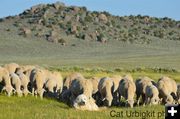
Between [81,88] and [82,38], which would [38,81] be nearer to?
[81,88]

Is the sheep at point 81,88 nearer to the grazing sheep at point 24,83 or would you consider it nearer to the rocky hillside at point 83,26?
the grazing sheep at point 24,83

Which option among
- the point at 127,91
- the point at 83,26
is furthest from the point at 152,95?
the point at 83,26

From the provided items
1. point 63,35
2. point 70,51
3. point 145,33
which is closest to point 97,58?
point 70,51

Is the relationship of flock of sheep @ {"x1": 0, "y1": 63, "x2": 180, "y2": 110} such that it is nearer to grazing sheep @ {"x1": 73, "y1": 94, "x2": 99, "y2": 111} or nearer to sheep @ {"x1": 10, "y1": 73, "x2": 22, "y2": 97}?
sheep @ {"x1": 10, "y1": 73, "x2": 22, "y2": 97}

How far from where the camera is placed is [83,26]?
13000cm

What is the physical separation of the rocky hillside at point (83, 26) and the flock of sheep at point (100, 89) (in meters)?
80.3

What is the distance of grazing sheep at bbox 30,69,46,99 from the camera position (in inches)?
1286

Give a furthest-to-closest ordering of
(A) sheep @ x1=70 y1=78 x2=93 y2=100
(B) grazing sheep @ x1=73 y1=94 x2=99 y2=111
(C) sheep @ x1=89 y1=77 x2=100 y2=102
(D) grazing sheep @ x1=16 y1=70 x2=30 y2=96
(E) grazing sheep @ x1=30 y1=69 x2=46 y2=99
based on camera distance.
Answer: (E) grazing sheep @ x1=30 y1=69 x2=46 y2=99 < (D) grazing sheep @ x1=16 y1=70 x2=30 y2=96 < (C) sheep @ x1=89 y1=77 x2=100 y2=102 < (A) sheep @ x1=70 y1=78 x2=93 y2=100 < (B) grazing sheep @ x1=73 y1=94 x2=99 y2=111

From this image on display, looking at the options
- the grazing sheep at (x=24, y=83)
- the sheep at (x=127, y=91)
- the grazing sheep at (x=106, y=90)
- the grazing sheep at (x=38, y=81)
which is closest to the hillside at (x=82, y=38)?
the grazing sheep at (x=38, y=81)

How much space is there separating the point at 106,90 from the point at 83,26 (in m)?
100

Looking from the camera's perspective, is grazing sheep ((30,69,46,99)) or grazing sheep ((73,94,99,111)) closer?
grazing sheep ((73,94,99,111))

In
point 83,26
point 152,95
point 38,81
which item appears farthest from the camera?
point 83,26

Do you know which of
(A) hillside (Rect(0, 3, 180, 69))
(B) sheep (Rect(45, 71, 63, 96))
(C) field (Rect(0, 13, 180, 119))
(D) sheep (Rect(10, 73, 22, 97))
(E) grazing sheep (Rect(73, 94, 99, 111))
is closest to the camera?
(E) grazing sheep (Rect(73, 94, 99, 111))

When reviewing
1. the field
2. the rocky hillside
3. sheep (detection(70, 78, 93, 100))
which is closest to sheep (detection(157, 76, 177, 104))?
sheep (detection(70, 78, 93, 100))
